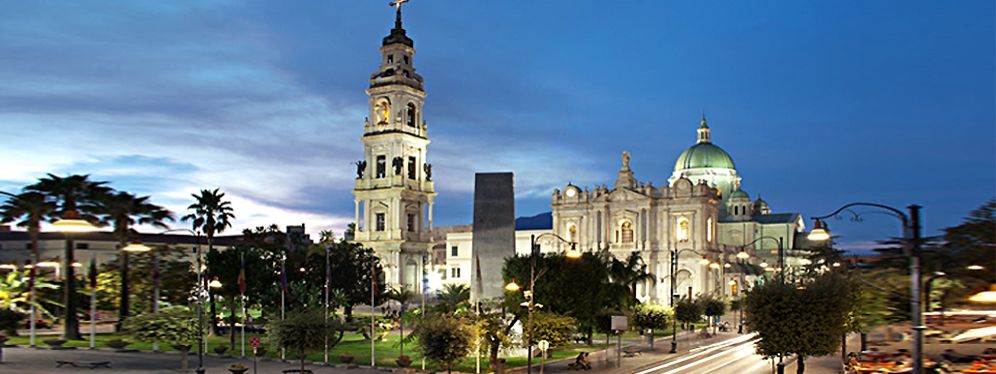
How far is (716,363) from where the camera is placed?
48.8m

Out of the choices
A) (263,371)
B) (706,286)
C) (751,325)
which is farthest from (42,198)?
(706,286)

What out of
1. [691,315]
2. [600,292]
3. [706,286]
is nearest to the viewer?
[600,292]

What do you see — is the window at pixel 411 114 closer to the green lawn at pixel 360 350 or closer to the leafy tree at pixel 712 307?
the leafy tree at pixel 712 307

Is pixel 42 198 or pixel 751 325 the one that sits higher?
pixel 42 198

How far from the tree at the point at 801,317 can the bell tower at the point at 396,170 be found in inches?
3362

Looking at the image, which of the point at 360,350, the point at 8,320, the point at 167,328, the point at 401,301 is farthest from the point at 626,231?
the point at 167,328

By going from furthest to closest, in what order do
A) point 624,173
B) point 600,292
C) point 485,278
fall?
point 624,173, point 600,292, point 485,278

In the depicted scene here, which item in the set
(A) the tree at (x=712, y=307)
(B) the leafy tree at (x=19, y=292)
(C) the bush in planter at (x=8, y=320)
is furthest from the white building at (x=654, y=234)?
(C) the bush in planter at (x=8, y=320)

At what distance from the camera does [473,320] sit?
4003 cm

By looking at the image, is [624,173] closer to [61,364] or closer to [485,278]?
[485,278]

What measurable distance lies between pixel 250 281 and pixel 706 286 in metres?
69.9

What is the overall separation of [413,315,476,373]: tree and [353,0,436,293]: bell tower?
79.4 metres

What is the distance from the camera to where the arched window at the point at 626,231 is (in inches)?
5015

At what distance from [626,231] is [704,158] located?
36.1 meters
